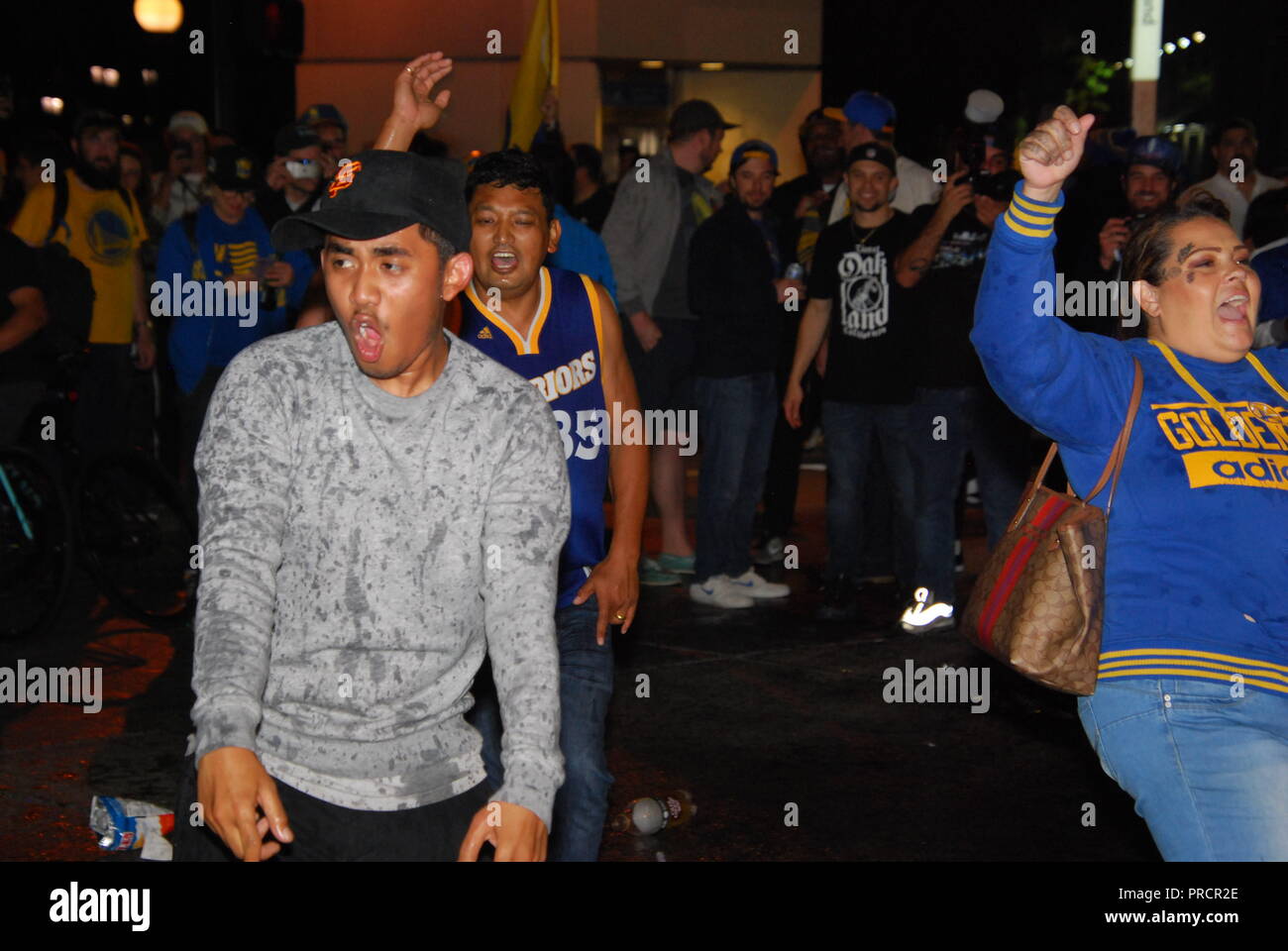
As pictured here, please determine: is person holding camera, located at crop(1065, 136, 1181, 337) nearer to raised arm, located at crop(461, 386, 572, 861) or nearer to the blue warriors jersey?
the blue warriors jersey

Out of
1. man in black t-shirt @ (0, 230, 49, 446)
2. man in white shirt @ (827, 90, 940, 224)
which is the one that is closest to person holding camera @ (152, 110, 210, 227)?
man in black t-shirt @ (0, 230, 49, 446)

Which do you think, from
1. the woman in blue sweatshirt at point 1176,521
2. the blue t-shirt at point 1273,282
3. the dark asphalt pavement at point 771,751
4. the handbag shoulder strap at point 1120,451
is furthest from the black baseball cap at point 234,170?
the handbag shoulder strap at point 1120,451

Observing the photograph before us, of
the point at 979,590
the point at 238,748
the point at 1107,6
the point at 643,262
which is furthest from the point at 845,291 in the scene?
the point at 1107,6

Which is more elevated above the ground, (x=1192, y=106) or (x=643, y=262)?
(x=1192, y=106)

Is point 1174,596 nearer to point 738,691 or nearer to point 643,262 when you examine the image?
point 738,691

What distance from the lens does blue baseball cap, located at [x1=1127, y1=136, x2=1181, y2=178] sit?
816 cm

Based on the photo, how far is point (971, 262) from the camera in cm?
812

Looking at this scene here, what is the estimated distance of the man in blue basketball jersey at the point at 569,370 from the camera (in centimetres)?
414

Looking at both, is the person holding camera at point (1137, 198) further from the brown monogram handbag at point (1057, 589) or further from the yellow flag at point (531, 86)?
the brown monogram handbag at point (1057, 589)

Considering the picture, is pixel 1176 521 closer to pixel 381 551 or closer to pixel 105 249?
pixel 381 551

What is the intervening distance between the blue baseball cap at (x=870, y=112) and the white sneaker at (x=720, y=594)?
310cm

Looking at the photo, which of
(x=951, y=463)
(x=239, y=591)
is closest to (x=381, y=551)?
(x=239, y=591)

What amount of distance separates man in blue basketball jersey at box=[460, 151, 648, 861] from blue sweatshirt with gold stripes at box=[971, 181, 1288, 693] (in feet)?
4.14
